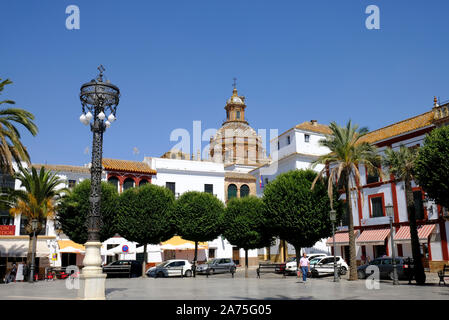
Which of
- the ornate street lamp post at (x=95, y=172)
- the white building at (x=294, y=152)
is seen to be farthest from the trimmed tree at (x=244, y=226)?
the ornate street lamp post at (x=95, y=172)

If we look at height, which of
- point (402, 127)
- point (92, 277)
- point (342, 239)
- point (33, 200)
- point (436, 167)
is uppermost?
point (402, 127)

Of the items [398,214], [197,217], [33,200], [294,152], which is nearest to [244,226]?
[197,217]

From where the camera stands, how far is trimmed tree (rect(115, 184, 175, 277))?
33.7m

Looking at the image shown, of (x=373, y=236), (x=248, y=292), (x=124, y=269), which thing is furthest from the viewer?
(x=373, y=236)

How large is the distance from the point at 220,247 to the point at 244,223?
38.4 feet

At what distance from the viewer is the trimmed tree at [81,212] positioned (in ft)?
109

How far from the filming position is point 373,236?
118 feet

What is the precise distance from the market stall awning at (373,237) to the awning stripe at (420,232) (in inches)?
40.6

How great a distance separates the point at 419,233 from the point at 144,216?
21.9 meters

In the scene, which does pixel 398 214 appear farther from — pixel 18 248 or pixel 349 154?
pixel 18 248

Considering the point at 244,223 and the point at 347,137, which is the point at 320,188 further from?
the point at 244,223

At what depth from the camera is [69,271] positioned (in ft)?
110
